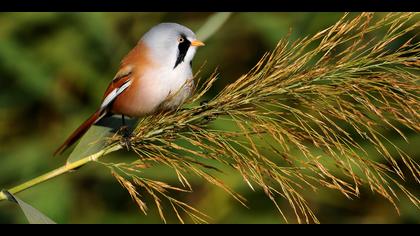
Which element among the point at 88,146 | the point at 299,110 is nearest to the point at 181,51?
the point at 88,146

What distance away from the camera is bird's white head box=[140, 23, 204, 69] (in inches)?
115

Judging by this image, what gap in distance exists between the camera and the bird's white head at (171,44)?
2930mm

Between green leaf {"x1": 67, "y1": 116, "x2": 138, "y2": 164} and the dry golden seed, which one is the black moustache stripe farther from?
the dry golden seed

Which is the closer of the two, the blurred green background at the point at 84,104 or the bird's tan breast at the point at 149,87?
the bird's tan breast at the point at 149,87

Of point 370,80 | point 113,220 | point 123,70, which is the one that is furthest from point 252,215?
point 370,80

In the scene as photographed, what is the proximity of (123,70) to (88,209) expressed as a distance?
1317 millimetres

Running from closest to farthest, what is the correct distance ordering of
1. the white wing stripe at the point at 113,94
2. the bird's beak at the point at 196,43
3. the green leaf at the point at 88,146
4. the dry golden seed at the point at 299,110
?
the dry golden seed at the point at 299,110, the green leaf at the point at 88,146, the bird's beak at the point at 196,43, the white wing stripe at the point at 113,94

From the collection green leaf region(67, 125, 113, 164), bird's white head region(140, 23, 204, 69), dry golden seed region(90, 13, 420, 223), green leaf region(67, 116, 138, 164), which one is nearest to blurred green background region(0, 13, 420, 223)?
green leaf region(67, 116, 138, 164)

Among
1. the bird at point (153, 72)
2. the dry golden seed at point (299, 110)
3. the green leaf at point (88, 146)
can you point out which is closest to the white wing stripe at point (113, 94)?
the bird at point (153, 72)

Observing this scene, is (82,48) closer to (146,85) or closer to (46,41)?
(46,41)

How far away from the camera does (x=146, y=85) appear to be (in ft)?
9.52

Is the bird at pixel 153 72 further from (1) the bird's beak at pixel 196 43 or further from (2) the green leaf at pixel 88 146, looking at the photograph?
(2) the green leaf at pixel 88 146

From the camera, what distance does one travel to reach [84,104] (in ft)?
14.0

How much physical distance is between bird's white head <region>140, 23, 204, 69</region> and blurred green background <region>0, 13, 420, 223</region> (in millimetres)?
1199
